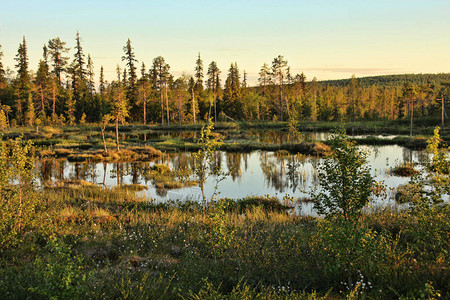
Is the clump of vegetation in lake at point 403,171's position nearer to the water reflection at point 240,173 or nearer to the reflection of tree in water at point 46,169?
the water reflection at point 240,173

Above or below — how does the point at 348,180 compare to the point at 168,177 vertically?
above

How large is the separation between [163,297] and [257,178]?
17429 mm

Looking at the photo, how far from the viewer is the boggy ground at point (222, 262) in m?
5.16

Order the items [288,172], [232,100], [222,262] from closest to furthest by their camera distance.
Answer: [222,262], [288,172], [232,100]

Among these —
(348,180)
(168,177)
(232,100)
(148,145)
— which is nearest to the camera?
(348,180)

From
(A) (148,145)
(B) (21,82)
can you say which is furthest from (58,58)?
(A) (148,145)

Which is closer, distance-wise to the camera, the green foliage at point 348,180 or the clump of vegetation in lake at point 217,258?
the clump of vegetation in lake at point 217,258

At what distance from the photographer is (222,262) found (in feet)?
23.4

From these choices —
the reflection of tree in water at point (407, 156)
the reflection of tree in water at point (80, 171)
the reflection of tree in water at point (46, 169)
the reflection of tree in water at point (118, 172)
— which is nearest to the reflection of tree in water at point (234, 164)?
the reflection of tree in water at point (118, 172)

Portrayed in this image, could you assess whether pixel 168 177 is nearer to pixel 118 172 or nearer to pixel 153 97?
pixel 118 172

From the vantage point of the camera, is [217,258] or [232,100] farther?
[232,100]

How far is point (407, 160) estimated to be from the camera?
92.4 feet

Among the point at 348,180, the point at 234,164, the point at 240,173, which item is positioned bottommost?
the point at 240,173

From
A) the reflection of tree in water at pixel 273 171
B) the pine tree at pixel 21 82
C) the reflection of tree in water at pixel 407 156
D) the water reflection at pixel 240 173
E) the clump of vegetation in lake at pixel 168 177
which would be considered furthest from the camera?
the pine tree at pixel 21 82
